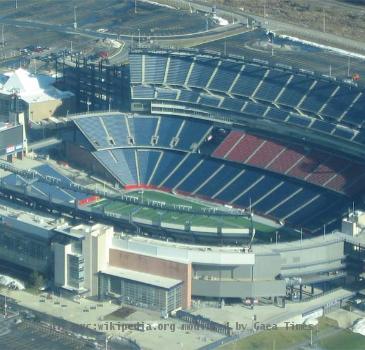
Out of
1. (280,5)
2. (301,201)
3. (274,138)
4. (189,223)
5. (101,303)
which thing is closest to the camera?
(101,303)

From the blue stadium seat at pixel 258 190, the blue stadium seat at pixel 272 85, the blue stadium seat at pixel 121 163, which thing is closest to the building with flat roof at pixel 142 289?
the blue stadium seat at pixel 258 190

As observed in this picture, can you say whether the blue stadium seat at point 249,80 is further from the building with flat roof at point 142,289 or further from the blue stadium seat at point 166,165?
the building with flat roof at point 142,289

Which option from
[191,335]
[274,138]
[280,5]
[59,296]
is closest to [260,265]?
[191,335]

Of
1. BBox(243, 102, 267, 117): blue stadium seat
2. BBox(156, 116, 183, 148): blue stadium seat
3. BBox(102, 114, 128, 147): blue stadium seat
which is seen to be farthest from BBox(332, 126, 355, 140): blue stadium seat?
BBox(102, 114, 128, 147): blue stadium seat

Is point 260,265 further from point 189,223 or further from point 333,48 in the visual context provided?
point 333,48

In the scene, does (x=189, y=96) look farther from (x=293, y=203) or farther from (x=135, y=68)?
(x=293, y=203)

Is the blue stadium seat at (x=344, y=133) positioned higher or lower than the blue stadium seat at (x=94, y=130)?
higher

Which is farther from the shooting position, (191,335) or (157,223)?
(157,223)
